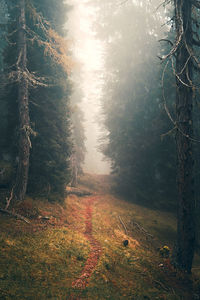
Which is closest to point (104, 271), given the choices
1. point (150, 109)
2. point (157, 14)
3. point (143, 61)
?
point (150, 109)

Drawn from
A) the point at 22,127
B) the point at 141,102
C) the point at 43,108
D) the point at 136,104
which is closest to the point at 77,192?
the point at 43,108

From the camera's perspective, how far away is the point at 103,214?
11602 millimetres

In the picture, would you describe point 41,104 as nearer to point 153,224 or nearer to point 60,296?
point 60,296

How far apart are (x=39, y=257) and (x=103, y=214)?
6360mm

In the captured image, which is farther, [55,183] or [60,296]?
[55,183]

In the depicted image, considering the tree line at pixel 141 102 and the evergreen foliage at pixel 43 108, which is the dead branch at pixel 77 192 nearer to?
the evergreen foliage at pixel 43 108

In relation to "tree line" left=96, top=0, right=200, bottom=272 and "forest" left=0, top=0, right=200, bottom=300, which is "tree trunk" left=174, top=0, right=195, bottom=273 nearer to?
"forest" left=0, top=0, right=200, bottom=300

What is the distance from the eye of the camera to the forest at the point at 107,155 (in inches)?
221

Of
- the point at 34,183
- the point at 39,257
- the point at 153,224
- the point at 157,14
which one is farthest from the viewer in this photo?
the point at 157,14

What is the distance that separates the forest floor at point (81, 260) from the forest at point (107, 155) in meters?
0.04

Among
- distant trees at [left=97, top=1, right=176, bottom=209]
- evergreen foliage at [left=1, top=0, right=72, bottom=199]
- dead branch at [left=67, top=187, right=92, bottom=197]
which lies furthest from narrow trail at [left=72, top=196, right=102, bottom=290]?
distant trees at [left=97, top=1, right=176, bottom=209]

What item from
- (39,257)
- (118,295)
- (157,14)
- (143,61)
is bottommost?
(118,295)

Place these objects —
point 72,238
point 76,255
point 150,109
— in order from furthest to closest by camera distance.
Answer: point 150,109 < point 72,238 < point 76,255

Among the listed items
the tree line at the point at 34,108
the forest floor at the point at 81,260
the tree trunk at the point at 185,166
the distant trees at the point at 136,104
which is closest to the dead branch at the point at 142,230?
the forest floor at the point at 81,260
